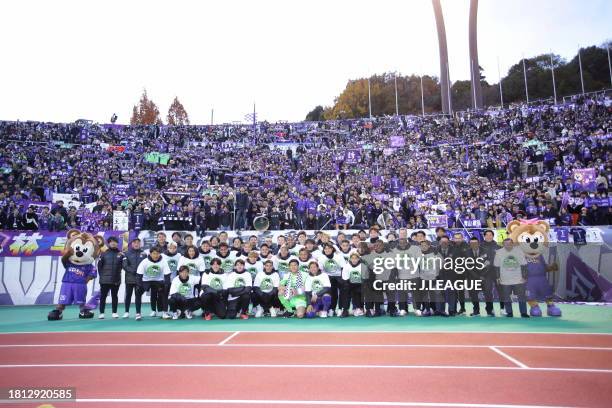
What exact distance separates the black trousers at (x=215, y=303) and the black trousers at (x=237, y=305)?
12 cm

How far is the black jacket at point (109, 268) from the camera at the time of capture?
11.9 metres

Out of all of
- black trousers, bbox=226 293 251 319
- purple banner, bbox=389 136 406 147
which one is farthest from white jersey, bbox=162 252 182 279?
purple banner, bbox=389 136 406 147

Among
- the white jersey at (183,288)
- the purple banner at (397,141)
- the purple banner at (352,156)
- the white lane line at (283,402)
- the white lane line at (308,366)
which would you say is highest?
the purple banner at (397,141)

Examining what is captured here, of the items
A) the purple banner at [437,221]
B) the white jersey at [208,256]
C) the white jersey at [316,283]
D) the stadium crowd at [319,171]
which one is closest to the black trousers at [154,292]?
the white jersey at [208,256]

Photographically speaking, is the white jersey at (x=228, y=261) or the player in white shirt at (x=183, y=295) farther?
the white jersey at (x=228, y=261)

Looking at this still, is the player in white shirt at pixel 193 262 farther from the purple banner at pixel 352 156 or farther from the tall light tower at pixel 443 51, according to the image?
the tall light tower at pixel 443 51

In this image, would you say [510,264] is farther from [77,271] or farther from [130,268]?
[77,271]

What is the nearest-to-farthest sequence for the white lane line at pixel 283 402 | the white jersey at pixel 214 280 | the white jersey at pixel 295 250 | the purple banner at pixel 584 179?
the white lane line at pixel 283 402 → the white jersey at pixel 214 280 → the white jersey at pixel 295 250 → the purple banner at pixel 584 179

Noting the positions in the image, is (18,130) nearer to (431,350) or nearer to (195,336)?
(195,336)

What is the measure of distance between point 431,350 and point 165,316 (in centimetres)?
693

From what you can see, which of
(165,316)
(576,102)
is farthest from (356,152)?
(165,316)

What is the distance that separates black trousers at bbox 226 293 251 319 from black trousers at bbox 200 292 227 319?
0.40 feet

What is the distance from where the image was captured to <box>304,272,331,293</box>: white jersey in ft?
37.9

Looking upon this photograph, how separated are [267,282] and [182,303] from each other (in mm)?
2038
